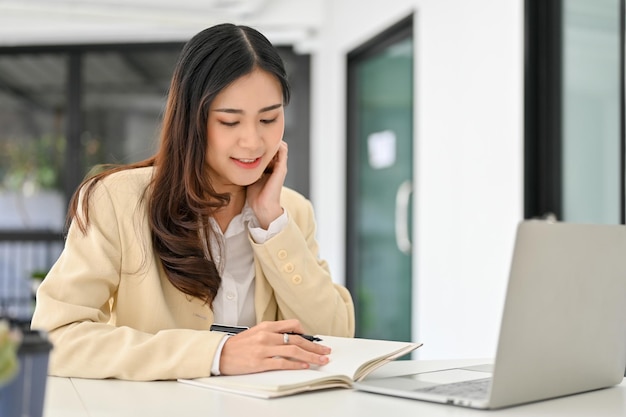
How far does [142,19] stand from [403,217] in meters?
2.10

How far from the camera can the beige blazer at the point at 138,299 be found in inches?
53.8

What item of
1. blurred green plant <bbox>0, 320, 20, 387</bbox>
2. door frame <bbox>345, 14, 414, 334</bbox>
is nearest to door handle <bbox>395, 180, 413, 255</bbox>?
door frame <bbox>345, 14, 414, 334</bbox>

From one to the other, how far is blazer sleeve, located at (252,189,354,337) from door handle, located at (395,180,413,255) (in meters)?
2.69

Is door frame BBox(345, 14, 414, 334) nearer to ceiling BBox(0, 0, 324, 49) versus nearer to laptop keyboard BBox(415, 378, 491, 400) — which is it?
ceiling BBox(0, 0, 324, 49)

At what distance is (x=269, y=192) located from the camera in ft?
5.92

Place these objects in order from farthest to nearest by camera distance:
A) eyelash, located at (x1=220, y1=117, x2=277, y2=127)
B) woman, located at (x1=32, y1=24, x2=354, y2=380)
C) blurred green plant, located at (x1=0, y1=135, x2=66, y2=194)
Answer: blurred green plant, located at (x1=0, y1=135, x2=66, y2=194)
eyelash, located at (x1=220, y1=117, x2=277, y2=127)
woman, located at (x1=32, y1=24, x2=354, y2=380)

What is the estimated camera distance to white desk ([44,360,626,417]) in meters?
1.12

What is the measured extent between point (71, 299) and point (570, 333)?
812 mm

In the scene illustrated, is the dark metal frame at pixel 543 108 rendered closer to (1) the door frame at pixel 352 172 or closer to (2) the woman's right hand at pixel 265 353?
(1) the door frame at pixel 352 172

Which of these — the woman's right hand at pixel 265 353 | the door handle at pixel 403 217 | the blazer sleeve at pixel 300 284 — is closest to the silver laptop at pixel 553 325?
the woman's right hand at pixel 265 353

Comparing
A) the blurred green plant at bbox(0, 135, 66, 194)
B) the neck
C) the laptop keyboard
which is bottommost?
the laptop keyboard

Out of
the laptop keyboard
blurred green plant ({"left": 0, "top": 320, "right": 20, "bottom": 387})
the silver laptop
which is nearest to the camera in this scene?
blurred green plant ({"left": 0, "top": 320, "right": 20, "bottom": 387})

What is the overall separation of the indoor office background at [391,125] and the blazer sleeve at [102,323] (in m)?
1.97

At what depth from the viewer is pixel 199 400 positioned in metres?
1.20
